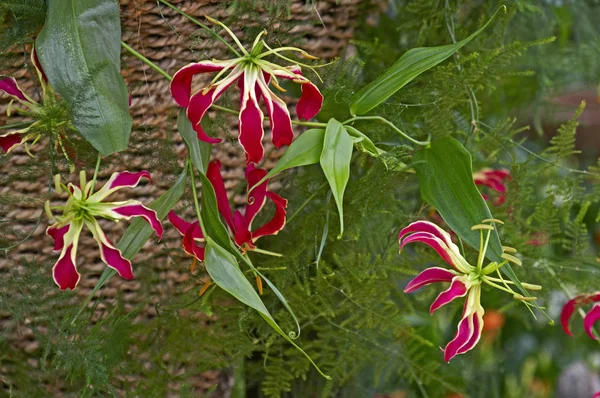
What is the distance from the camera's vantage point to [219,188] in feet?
1.96

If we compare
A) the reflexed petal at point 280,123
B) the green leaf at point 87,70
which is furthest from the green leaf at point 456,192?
the green leaf at point 87,70

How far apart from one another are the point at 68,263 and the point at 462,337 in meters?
0.27

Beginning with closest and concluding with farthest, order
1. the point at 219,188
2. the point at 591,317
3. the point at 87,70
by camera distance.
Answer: the point at 87,70
the point at 219,188
the point at 591,317

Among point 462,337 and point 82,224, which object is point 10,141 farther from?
point 462,337

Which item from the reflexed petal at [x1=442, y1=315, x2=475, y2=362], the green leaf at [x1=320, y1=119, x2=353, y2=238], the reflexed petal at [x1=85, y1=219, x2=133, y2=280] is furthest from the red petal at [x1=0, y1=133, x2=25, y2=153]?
the reflexed petal at [x1=442, y1=315, x2=475, y2=362]

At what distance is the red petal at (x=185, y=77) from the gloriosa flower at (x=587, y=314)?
1.38 feet

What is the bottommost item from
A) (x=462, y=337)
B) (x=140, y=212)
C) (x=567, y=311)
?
(x=567, y=311)

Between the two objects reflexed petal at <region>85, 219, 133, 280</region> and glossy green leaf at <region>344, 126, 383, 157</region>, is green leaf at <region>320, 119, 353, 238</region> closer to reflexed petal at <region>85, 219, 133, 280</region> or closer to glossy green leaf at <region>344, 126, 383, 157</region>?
glossy green leaf at <region>344, 126, 383, 157</region>

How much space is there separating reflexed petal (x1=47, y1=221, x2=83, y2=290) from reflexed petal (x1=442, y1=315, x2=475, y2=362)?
0.25 meters

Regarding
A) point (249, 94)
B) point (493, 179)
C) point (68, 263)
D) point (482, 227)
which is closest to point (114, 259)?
point (68, 263)

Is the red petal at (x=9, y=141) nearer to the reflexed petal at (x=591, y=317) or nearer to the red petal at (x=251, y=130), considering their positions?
the red petal at (x=251, y=130)

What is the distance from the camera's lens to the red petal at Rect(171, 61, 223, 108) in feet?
1.62

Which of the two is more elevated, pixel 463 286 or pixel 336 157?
pixel 336 157

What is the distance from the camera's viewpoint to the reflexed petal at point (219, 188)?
0.59 m
